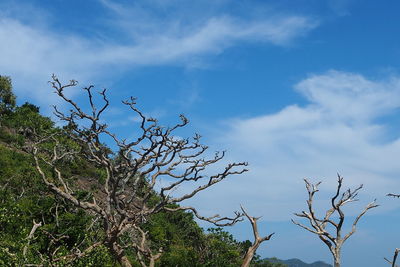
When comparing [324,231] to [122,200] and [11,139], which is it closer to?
[122,200]

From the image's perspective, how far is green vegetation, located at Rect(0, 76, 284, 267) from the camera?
14266mm

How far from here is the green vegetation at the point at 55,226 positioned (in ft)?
46.8

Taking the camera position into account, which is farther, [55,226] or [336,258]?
[55,226]

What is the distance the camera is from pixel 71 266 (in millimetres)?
13883

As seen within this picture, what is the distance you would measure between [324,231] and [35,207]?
44.3 ft

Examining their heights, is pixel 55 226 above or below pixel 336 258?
below

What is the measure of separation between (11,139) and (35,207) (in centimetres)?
2229

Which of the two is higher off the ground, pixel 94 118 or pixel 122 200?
pixel 94 118

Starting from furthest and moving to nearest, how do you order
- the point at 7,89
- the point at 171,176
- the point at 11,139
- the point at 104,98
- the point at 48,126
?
the point at 7,89, the point at 48,126, the point at 11,139, the point at 171,176, the point at 104,98

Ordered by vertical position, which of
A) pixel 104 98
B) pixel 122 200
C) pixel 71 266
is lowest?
pixel 71 266

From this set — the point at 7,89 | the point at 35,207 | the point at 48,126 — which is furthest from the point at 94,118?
the point at 7,89

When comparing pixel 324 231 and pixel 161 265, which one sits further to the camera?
pixel 161 265

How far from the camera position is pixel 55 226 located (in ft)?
61.9

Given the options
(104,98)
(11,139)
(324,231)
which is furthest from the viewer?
(11,139)
